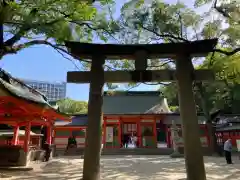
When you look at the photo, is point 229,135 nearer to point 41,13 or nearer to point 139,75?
point 139,75

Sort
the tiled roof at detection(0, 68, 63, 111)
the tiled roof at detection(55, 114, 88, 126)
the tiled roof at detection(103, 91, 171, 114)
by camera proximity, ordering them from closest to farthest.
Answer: the tiled roof at detection(0, 68, 63, 111)
the tiled roof at detection(55, 114, 88, 126)
the tiled roof at detection(103, 91, 171, 114)

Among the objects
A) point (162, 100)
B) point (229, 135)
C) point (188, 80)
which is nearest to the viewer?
point (188, 80)

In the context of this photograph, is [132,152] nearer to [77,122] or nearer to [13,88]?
[77,122]

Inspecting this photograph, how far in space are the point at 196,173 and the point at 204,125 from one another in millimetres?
18691

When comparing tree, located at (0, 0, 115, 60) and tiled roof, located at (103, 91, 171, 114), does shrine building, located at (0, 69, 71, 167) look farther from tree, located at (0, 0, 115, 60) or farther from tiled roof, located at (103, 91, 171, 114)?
tiled roof, located at (103, 91, 171, 114)

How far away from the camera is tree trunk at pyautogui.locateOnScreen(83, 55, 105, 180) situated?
22.2 ft

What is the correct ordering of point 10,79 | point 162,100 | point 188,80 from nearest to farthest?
point 188,80 < point 10,79 < point 162,100

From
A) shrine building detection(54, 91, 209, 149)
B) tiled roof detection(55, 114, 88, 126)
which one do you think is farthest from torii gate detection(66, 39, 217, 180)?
tiled roof detection(55, 114, 88, 126)

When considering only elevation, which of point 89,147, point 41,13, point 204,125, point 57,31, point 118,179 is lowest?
point 118,179

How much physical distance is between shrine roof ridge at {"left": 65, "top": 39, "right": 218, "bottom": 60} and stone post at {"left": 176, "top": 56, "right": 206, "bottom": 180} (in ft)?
1.00

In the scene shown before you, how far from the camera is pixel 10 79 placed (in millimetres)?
10969

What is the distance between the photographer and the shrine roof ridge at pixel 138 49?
7637mm

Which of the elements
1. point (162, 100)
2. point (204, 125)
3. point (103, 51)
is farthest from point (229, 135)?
point (103, 51)

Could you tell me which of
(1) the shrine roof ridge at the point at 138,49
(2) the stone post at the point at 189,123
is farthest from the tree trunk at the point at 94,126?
(2) the stone post at the point at 189,123
